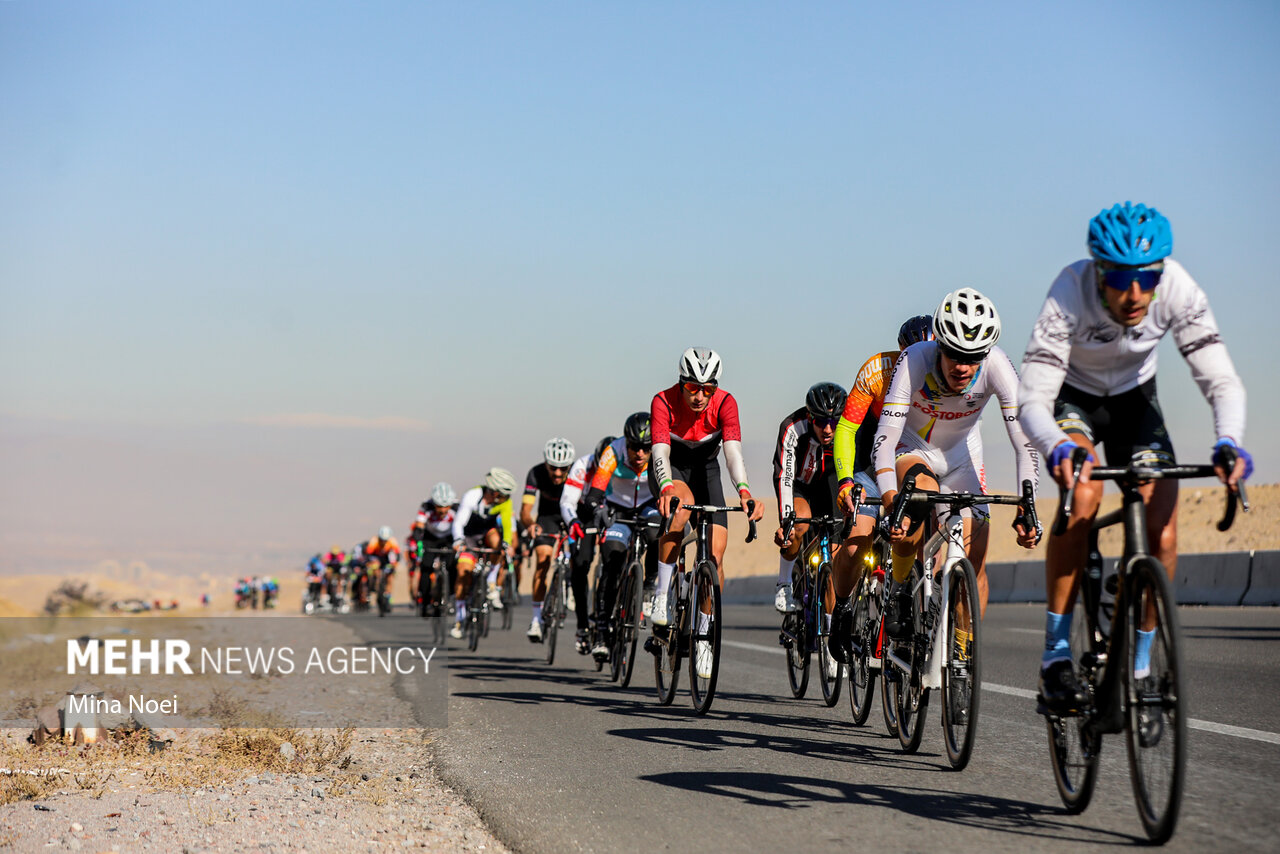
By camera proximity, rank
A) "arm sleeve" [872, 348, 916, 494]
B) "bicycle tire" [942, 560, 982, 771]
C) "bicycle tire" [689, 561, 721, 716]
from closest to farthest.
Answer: "bicycle tire" [942, 560, 982, 771] < "arm sleeve" [872, 348, 916, 494] < "bicycle tire" [689, 561, 721, 716]

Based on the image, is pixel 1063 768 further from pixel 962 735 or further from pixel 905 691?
pixel 905 691

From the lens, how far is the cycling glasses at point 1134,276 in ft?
16.5

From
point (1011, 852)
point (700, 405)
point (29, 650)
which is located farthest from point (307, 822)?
point (29, 650)

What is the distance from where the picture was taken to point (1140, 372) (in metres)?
5.44

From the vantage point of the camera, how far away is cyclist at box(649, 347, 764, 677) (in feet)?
31.3

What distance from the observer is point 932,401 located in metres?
7.32

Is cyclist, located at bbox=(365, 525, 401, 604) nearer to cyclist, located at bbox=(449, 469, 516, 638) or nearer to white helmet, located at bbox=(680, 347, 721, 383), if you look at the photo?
cyclist, located at bbox=(449, 469, 516, 638)

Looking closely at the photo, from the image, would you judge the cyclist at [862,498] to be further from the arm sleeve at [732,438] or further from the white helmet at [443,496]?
the white helmet at [443,496]

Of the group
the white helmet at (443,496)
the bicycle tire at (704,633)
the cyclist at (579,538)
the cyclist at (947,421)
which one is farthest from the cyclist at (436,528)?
the cyclist at (947,421)

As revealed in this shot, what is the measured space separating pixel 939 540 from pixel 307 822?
128 inches

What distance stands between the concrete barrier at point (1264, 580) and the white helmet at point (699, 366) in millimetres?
→ 12564

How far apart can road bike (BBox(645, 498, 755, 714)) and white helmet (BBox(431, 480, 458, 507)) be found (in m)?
9.73

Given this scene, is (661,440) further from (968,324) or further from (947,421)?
(968,324)

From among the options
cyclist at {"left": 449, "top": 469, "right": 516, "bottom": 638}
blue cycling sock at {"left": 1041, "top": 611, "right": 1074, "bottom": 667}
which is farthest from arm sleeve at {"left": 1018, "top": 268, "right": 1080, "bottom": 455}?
cyclist at {"left": 449, "top": 469, "right": 516, "bottom": 638}
